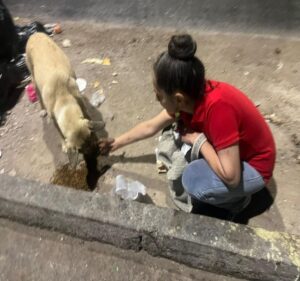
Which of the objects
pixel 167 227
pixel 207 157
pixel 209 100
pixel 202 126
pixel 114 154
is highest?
pixel 209 100

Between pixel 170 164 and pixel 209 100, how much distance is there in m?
0.99

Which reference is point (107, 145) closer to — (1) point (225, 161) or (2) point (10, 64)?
(1) point (225, 161)

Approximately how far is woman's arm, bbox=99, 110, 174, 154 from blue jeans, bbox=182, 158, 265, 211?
45cm

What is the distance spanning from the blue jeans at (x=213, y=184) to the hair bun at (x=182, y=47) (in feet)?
2.73

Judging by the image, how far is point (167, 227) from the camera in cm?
287

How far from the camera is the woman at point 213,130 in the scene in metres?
2.51

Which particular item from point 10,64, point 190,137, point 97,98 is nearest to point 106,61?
point 97,98

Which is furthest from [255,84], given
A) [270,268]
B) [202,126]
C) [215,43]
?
[270,268]

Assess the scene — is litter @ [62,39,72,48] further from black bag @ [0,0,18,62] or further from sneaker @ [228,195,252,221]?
sneaker @ [228,195,252,221]

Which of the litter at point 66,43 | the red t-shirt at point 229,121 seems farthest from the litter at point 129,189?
the litter at point 66,43

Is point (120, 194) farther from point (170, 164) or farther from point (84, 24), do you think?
point (84, 24)

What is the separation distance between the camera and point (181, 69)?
2.48 m

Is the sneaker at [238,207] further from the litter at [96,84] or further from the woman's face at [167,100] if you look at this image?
the litter at [96,84]

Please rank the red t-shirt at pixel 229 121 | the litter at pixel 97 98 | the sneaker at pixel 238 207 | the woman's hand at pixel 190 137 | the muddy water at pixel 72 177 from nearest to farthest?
the red t-shirt at pixel 229 121, the woman's hand at pixel 190 137, the sneaker at pixel 238 207, the muddy water at pixel 72 177, the litter at pixel 97 98
